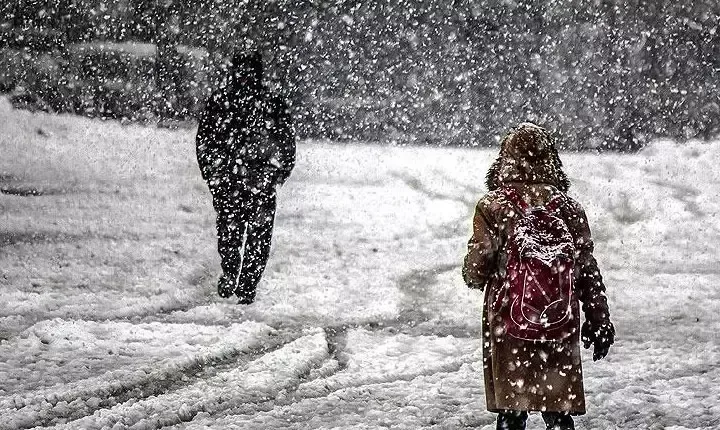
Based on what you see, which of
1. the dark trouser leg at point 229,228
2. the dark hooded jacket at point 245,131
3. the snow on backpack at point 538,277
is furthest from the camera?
the dark trouser leg at point 229,228

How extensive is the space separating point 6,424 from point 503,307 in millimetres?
2556

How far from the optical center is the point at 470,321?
7.00 m

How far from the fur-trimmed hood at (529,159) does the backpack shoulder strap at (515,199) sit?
0.05 metres

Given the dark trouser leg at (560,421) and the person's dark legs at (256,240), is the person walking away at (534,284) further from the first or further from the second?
the person's dark legs at (256,240)

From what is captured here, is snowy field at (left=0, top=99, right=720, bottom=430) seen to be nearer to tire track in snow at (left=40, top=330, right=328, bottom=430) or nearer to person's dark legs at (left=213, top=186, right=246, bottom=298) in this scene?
tire track in snow at (left=40, top=330, right=328, bottom=430)

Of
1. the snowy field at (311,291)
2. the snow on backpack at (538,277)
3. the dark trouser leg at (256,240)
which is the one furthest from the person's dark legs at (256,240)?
the snow on backpack at (538,277)

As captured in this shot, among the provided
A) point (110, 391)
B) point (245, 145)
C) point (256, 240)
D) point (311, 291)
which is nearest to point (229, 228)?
point (256, 240)

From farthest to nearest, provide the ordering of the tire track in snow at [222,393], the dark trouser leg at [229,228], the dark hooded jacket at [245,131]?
the dark trouser leg at [229,228]
the dark hooded jacket at [245,131]
the tire track in snow at [222,393]

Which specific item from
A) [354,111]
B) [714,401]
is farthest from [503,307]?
[354,111]

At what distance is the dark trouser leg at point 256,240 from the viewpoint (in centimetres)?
703

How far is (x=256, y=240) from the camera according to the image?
7066 mm

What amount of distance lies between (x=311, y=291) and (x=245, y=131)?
190 centimetres

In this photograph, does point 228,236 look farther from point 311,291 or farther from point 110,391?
point 110,391

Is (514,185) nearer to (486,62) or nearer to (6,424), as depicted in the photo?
(6,424)
